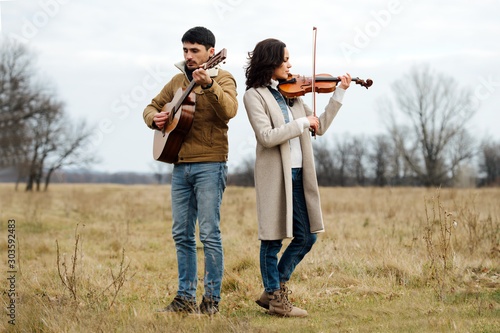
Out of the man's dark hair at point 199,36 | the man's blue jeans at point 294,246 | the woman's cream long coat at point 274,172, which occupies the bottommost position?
the man's blue jeans at point 294,246

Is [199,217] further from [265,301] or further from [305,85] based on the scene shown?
[305,85]

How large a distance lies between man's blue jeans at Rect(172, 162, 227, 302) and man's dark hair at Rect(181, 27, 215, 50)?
3.05ft

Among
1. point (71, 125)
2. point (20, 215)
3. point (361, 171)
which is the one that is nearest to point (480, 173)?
point (361, 171)

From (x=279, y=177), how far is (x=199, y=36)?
4.04 ft

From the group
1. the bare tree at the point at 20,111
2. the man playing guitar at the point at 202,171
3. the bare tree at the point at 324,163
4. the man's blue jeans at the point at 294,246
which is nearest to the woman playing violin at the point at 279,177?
the man's blue jeans at the point at 294,246

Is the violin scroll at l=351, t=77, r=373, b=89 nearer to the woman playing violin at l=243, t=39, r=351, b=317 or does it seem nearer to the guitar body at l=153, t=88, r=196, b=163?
the woman playing violin at l=243, t=39, r=351, b=317

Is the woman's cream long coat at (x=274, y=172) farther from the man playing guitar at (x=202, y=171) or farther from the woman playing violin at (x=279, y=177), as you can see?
the man playing guitar at (x=202, y=171)

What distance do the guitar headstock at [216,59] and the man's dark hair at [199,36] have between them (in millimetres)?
294

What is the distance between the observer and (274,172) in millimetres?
3637

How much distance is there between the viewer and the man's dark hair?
3.65 m

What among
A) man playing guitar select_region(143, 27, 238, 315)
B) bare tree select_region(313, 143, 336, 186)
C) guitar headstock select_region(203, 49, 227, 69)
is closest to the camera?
guitar headstock select_region(203, 49, 227, 69)

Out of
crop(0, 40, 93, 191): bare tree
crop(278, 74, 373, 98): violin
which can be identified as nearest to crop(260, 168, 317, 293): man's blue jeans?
crop(278, 74, 373, 98): violin

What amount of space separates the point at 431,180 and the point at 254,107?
119 feet

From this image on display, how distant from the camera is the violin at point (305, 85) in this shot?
364 cm
